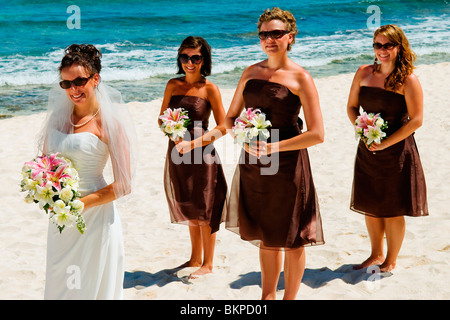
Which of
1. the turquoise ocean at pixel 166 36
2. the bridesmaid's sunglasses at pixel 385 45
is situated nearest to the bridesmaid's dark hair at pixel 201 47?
the bridesmaid's sunglasses at pixel 385 45

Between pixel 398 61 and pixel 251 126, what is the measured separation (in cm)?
172

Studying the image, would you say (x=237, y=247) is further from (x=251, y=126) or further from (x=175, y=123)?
(x=251, y=126)

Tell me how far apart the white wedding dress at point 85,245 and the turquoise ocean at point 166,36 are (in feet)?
36.3

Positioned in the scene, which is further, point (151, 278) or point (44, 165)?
point (151, 278)

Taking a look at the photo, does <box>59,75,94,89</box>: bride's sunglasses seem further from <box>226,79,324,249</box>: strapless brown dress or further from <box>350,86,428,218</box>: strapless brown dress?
<box>350,86,428,218</box>: strapless brown dress

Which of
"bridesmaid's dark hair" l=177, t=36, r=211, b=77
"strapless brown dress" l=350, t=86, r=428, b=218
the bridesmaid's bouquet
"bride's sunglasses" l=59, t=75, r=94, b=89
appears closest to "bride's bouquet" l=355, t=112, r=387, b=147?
"strapless brown dress" l=350, t=86, r=428, b=218

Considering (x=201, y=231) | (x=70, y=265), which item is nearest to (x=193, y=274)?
(x=201, y=231)

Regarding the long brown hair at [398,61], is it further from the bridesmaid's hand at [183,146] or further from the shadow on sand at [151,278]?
the shadow on sand at [151,278]

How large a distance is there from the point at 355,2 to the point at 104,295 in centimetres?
3705

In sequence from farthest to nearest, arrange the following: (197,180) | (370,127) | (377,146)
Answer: (197,180), (377,146), (370,127)

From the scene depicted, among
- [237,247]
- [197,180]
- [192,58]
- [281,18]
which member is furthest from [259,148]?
[237,247]

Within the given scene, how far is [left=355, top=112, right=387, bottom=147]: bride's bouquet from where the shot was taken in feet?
17.6

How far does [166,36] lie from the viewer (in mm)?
29047
